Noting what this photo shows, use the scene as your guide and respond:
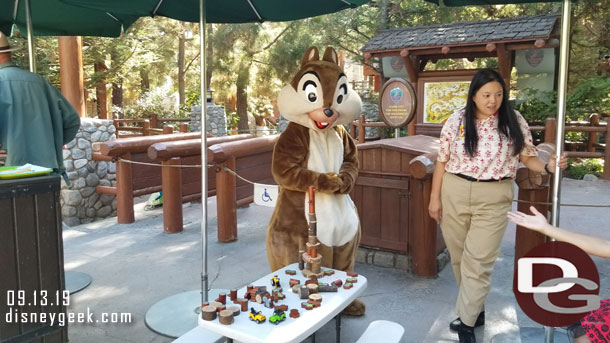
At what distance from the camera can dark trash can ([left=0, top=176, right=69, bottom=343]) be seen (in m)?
1.91

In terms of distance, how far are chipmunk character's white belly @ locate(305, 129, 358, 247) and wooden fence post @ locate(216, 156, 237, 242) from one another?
217 centimetres

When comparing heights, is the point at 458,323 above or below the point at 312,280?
below

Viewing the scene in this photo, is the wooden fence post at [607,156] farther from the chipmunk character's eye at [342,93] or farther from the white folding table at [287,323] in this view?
the white folding table at [287,323]

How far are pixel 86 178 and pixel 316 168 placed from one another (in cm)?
502

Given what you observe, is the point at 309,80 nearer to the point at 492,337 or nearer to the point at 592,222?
the point at 492,337

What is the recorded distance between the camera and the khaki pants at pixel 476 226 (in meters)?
2.91

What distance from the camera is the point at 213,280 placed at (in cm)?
425

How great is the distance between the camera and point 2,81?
3.41 metres

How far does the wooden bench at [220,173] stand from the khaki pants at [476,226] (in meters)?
2.84

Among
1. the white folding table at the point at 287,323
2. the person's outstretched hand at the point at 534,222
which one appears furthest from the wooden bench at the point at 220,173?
the person's outstretched hand at the point at 534,222

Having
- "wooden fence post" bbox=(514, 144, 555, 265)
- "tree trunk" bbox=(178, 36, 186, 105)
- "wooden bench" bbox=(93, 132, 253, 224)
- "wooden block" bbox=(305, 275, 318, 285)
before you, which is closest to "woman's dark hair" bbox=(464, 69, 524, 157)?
"wooden fence post" bbox=(514, 144, 555, 265)

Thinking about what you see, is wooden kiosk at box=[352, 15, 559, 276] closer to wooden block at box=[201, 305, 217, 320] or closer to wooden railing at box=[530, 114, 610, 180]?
wooden railing at box=[530, 114, 610, 180]

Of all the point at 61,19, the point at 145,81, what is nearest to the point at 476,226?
the point at 61,19

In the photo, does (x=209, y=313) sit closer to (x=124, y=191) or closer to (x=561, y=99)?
(x=561, y=99)
